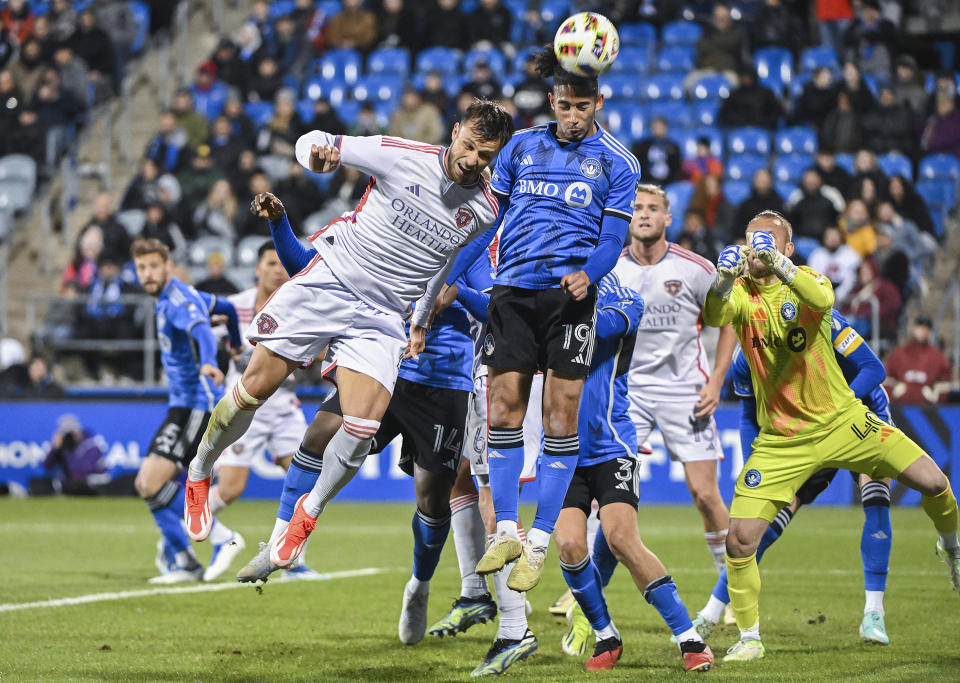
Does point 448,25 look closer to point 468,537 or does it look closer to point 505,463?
point 468,537

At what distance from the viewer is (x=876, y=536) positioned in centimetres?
796

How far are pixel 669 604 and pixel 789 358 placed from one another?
161 cm

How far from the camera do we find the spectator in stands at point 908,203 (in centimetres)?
1850

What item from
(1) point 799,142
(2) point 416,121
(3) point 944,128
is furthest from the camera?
(2) point 416,121

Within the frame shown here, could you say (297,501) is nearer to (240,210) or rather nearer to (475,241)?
(475,241)

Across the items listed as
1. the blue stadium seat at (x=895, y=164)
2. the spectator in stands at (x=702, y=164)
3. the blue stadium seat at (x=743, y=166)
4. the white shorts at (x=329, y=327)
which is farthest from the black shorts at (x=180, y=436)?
the blue stadium seat at (x=895, y=164)

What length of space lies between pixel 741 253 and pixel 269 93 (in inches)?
701

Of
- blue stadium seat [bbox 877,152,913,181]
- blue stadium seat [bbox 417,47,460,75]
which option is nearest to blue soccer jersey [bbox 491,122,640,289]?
blue stadium seat [bbox 877,152,913,181]

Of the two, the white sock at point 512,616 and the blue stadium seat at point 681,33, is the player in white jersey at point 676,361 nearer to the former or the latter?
the white sock at point 512,616

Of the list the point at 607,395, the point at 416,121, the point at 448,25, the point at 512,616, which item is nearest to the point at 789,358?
the point at 607,395

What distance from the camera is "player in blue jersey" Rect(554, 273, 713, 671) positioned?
678 centimetres

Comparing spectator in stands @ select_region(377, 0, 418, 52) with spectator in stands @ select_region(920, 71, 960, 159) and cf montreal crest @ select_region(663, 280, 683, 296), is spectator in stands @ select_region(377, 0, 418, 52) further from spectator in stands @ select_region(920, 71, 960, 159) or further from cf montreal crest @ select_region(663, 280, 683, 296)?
cf montreal crest @ select_region(663, 280, 683, 296)

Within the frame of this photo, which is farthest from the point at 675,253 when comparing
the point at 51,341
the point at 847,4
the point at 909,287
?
the point at 847,4

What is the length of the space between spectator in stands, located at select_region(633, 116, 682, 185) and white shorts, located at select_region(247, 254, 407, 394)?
13.0 metres
